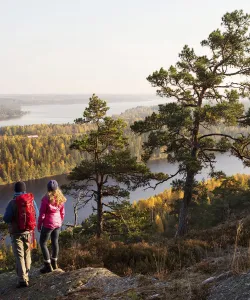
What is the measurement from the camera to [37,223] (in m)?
6.39

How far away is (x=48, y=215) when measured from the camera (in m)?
6.40

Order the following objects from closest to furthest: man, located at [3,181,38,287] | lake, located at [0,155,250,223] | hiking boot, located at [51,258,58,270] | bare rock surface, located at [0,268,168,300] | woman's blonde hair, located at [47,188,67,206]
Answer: bare rock surface, located at [0,268,168,300] < man, located at [3,181,38,287] < woman's blonde hair, located at [47,188,67,206] < hiking boot, located at [51,258,58,270] < lake, located at [0,155,250,223]

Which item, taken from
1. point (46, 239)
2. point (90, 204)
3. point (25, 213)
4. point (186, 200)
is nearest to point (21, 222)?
point (25, 213)

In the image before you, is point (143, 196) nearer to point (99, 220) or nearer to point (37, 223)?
point (99, 220)

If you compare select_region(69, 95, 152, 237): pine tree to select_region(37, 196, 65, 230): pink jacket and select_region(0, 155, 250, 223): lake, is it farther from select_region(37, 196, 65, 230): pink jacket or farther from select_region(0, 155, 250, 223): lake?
select_region(0, 155, 250, 223): lake

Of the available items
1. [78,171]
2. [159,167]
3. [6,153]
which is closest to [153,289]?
[78,171]

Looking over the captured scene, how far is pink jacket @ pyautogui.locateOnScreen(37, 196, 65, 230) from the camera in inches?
249

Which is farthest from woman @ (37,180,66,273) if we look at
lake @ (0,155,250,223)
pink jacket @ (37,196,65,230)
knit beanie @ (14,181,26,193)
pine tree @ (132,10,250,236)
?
lake @ (0,155,250,223)

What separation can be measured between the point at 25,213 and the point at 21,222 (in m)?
0.19

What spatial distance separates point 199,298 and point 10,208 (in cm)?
381

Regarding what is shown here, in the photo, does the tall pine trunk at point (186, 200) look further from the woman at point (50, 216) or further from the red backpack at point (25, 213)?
the red backpack at point (25, 213)

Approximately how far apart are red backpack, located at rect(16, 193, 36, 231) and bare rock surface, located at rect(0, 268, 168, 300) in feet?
3.66

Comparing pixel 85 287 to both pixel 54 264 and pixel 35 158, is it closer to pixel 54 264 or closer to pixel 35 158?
pixel 54 264

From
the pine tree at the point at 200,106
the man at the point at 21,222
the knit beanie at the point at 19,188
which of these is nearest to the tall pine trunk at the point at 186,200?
the pine tree at the point at 200,106
